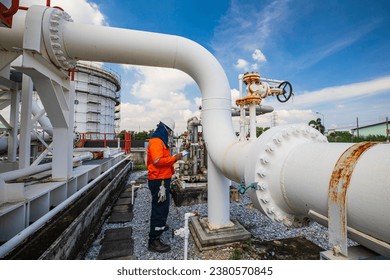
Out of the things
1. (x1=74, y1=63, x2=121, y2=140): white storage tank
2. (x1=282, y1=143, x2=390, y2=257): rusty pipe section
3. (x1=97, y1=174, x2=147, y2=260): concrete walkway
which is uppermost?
(x1=74, y1=63, x2=121, y2=140): white storage tank

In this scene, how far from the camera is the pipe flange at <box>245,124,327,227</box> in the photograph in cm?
124

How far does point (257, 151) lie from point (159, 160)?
1681 mm

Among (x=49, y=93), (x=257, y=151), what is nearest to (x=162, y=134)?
Answer: (x=49, y=93)

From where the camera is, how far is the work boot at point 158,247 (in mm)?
2734

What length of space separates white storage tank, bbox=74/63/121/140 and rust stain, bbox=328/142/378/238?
23.6 meters

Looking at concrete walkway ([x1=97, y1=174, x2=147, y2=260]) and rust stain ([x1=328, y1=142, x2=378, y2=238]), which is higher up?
rust stain ([x1=328, y1=142, x2=378, y2=238])

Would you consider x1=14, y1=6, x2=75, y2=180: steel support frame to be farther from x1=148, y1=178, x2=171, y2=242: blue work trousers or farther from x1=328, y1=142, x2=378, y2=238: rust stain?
x1=328, y1=142, x2=378, y2=238: rust stain

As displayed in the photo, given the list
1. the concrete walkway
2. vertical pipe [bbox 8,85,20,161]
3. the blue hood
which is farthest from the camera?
vertical pipe [bbox 8,85,20,161]

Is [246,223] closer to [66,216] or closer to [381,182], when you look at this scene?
[66,216]

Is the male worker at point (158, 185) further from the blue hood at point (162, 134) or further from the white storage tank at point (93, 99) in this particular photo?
the white storage tank at point (93, 99)

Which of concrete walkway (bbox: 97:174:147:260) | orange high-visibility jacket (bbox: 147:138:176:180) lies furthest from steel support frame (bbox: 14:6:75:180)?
orange high-visibility jacket (bbox: 147:138:176:180)

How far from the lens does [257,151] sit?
128 centimetres

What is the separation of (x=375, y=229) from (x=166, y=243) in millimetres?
2708
